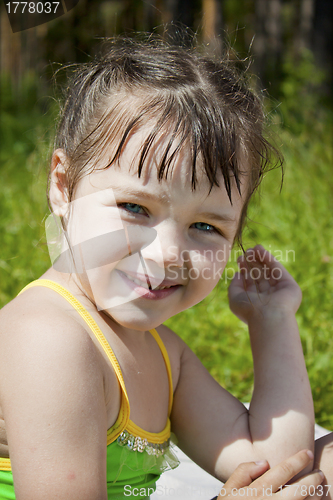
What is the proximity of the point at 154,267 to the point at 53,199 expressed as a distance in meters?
0.30

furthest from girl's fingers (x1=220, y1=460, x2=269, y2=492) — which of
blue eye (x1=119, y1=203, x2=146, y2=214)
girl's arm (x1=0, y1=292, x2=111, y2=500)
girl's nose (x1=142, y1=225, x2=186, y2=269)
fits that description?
blue eye (x1=119, y1=203, x2=146, y2=214)

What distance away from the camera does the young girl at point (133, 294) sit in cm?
79

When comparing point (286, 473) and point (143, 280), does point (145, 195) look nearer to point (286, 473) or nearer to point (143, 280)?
point (143, 280)

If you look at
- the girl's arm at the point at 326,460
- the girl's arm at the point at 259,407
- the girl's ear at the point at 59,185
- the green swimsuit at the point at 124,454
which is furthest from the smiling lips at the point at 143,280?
the girl's arm at the point at 326,460

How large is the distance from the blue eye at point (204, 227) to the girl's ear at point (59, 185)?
279 mm

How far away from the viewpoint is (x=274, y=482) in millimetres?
1051

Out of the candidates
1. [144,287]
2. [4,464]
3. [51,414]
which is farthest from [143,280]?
[4,464]

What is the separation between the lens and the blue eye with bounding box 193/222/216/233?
3.30 ft

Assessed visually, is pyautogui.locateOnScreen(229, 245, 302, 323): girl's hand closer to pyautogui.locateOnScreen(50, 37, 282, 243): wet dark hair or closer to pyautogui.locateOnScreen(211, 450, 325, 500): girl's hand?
pyautogui.locateOnScreen(50, 37, 282, 243): wet dark hair

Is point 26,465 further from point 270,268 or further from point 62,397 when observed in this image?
point 270,268

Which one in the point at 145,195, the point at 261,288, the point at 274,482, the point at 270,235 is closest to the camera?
the point at 145,195

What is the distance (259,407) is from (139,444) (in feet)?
1.10

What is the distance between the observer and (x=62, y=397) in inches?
30.8

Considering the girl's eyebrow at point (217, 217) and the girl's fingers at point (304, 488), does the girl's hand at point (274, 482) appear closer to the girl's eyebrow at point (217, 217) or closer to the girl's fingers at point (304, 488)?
the girl's fingers at point (304, 488)
